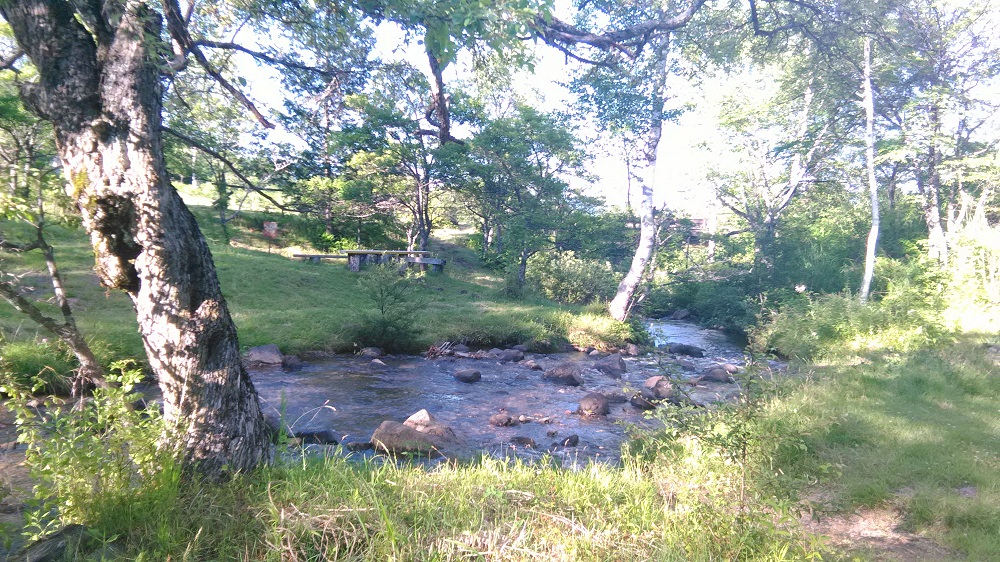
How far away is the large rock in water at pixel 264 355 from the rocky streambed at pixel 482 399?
0.89ft

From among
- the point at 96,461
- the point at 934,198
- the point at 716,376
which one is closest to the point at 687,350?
the point at 716,376

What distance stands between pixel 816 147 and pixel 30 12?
25.5 meters

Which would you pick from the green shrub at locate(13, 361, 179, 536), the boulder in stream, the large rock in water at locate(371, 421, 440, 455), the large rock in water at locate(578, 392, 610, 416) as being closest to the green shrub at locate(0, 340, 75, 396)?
the large rock in water at locate(371, 421, 440, 455)

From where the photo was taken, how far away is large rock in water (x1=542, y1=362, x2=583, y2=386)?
11.5 metres

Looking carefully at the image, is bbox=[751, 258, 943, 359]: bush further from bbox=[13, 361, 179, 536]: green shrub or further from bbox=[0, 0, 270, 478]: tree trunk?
bbox=[13, 361, 179, 536]: green shrub

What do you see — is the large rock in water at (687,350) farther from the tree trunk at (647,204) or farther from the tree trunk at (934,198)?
the tree trunk at (934,198)

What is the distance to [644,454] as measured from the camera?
21.0ft

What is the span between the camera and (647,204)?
16781 millimetres

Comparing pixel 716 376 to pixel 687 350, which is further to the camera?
pixel 687 350

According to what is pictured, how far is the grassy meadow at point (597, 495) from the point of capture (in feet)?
9.56

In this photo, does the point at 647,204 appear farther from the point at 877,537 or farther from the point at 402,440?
the point at 877,537

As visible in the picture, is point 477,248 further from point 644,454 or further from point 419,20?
point 419,20

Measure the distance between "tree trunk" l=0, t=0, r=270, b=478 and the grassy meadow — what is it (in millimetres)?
316

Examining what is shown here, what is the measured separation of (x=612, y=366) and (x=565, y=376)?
2.24 metres
